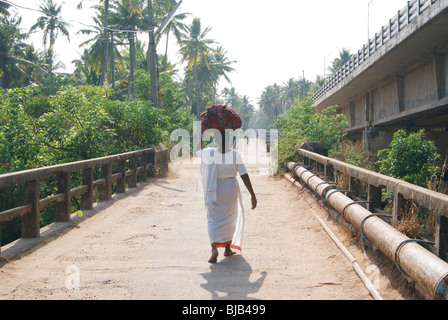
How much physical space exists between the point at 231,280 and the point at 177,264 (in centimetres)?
83

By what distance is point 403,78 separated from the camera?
16438mm

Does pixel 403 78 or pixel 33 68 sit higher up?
pixel 33 68

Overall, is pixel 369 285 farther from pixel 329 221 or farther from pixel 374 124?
pixel 374 124

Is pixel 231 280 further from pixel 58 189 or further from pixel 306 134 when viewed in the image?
pixel 306 134

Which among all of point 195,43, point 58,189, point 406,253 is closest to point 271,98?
point 195,43

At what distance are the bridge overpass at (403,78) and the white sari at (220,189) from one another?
765 cm

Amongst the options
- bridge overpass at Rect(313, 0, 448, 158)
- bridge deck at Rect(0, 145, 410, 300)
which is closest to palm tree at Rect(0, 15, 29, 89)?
bridge overpass at Rect(313, 0, 448, 158)

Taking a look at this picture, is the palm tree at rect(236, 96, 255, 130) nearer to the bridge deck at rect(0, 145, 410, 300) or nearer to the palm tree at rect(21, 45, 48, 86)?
the palm tree at rect(21, 45, 48, 86)

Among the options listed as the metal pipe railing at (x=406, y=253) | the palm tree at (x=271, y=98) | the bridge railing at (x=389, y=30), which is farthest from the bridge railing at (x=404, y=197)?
the palm tree at (x=271, y=98)

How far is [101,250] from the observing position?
18.8 feet
